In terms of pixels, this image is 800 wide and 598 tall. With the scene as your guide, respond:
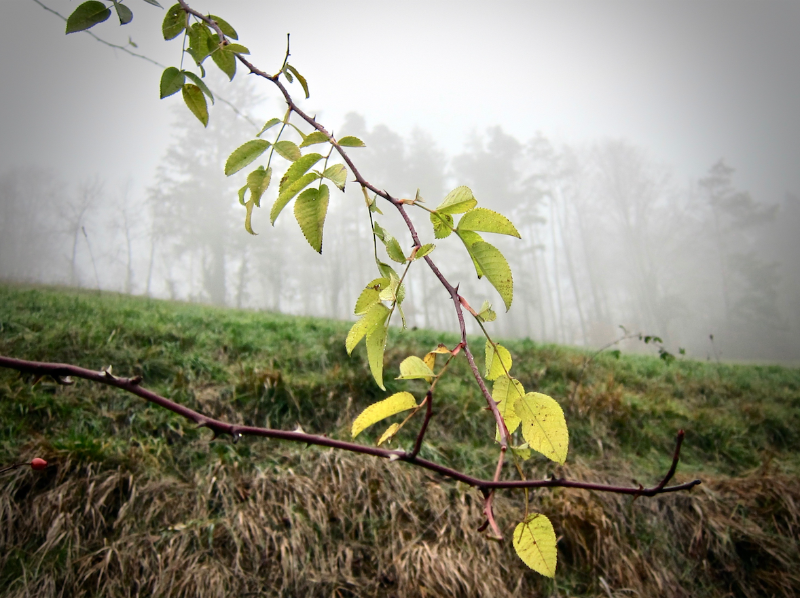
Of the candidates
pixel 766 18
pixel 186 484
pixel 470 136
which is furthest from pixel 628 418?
pixel 766 18

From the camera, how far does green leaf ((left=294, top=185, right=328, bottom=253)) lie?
0.36 meters

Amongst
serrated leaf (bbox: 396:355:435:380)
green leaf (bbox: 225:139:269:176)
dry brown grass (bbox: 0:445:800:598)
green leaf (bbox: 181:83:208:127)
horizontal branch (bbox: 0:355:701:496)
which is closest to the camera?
horizontal branch (bbox: 0:355:701:496)

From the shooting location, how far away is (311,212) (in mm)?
364

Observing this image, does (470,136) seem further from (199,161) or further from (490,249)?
(490,249)

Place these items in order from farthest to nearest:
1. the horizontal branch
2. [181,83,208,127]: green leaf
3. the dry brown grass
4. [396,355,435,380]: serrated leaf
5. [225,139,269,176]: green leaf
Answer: the dry brown grass < [181,83,208,127]: green leaf < [225,139,269,176]: green leaf < [396,355,435,380]: serrated leaf < the horizontal branch

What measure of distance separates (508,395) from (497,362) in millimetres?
31

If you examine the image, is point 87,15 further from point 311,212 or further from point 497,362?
point 497,362

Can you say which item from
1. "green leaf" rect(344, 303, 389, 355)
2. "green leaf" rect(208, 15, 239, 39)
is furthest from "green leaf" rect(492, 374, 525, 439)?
"green leaf" rect(208, 15, 239, 39)

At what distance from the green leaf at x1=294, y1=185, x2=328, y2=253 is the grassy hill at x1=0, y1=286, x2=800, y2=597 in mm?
2171

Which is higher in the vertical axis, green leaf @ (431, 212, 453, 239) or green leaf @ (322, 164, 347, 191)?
green leaf @ (322, 164, 347, 191)

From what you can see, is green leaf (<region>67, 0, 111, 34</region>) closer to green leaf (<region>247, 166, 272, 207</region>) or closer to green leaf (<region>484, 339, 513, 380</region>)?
green leaf (<region>247, 166, 272, 207</region>)

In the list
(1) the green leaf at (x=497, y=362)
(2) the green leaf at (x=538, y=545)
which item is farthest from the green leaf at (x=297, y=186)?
(2) the green leaf at (x=538, y=545)

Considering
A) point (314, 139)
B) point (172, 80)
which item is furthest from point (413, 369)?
point (172, 80)

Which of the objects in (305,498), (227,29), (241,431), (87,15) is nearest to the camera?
(241,431)
